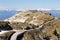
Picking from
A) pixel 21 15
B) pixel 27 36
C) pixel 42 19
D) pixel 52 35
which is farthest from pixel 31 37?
pixel 21 15

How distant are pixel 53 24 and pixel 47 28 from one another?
451cm

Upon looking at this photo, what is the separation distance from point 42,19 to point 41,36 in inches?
1691

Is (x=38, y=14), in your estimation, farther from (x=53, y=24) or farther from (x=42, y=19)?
(x=53, y=24)

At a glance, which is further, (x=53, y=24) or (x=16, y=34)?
(x=53, y=24)

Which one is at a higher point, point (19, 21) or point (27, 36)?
point (27, 36)

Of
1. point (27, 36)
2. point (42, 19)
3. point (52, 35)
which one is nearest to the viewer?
point (27, 36)

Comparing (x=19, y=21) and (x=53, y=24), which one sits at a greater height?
(x=53, y=24)

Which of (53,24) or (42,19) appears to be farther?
(42,19)

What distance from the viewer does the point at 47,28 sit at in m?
116

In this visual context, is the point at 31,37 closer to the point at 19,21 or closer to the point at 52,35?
the point at 52,35

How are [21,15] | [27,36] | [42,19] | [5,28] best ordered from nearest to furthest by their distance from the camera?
[27,36]
[5,28]
[42,19]
[21,15]

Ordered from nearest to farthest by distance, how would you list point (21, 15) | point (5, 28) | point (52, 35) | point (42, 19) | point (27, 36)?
point (27, 36), point (52, 35), point (5, 28), point (42, 19), point (21, 15)

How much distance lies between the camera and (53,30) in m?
116

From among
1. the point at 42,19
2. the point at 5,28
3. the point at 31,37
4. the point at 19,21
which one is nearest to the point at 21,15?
the point at 19,21
